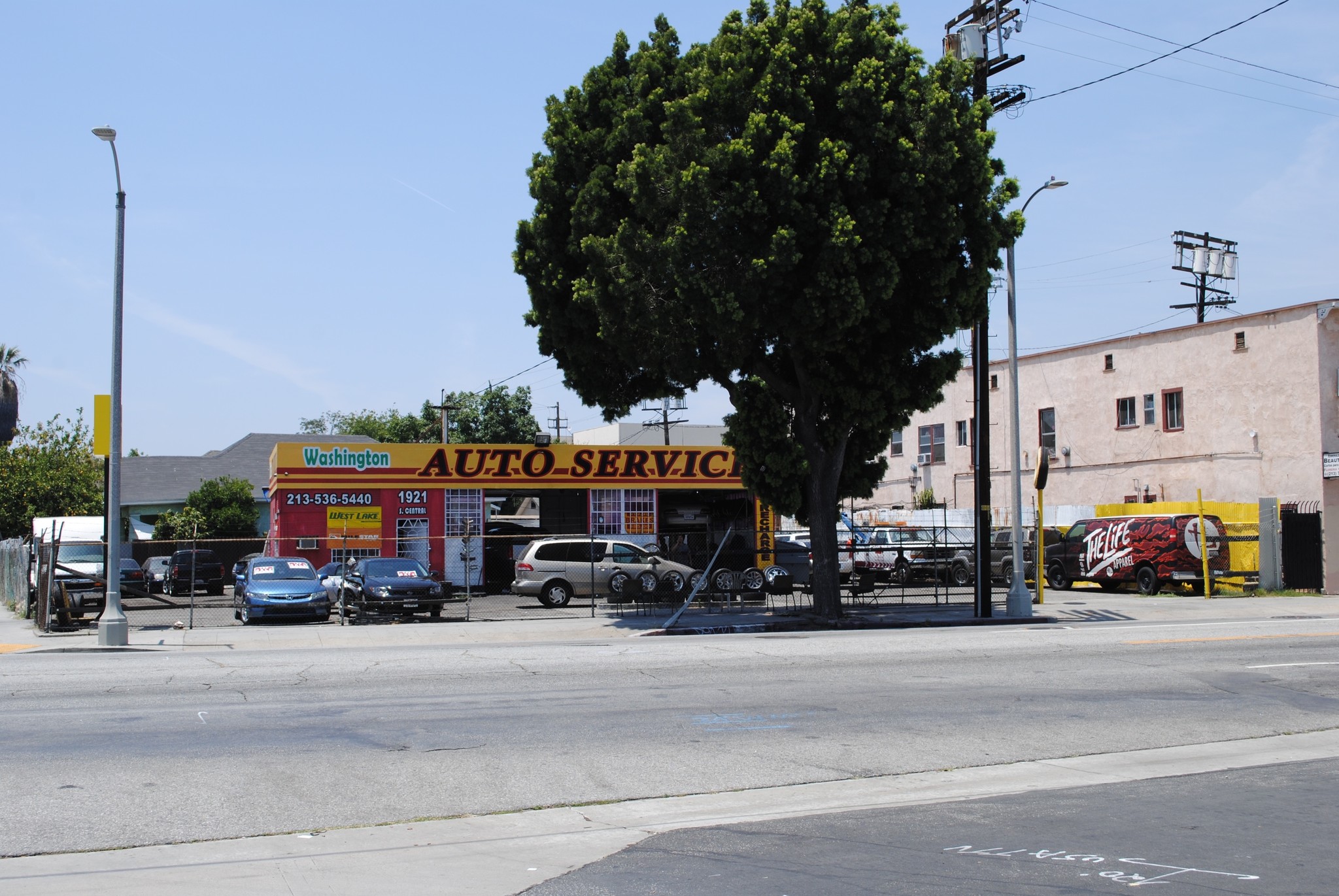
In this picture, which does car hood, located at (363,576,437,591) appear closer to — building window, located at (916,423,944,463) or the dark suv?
the dark suv

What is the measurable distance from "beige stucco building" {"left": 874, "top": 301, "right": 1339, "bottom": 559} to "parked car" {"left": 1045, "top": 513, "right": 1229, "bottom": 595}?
11.6ft

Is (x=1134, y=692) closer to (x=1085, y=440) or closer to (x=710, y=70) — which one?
(x=710, y=70)

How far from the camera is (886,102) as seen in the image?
19.8m

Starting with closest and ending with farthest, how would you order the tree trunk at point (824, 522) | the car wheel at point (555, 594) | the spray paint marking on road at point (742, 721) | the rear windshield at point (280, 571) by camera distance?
the spray paint marking on road at point (742, 721)
the tree trunk at point (824, 522)
the rear windshield at point (280, 571)
the car wheel at point (555, 594)

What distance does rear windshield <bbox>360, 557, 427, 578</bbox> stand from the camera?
82.5 feet

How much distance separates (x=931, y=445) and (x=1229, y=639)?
34.1 meters

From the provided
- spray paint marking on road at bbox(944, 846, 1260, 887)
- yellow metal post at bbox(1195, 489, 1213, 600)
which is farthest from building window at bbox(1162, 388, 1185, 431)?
spray paint marking on road at bbox(944, 846, 1260, 887)

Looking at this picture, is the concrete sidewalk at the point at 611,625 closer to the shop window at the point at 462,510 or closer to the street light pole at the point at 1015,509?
the street light pole at the point at 1015,509

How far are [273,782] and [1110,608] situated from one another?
22.6 metres

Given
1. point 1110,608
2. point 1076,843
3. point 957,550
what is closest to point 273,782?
point 1076,843

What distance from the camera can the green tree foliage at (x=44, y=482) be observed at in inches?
1946

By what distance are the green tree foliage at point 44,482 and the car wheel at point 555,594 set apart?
29652mm

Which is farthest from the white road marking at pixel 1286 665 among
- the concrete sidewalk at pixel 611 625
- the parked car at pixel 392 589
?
the parked car at pixel 392 589

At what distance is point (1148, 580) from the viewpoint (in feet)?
100
